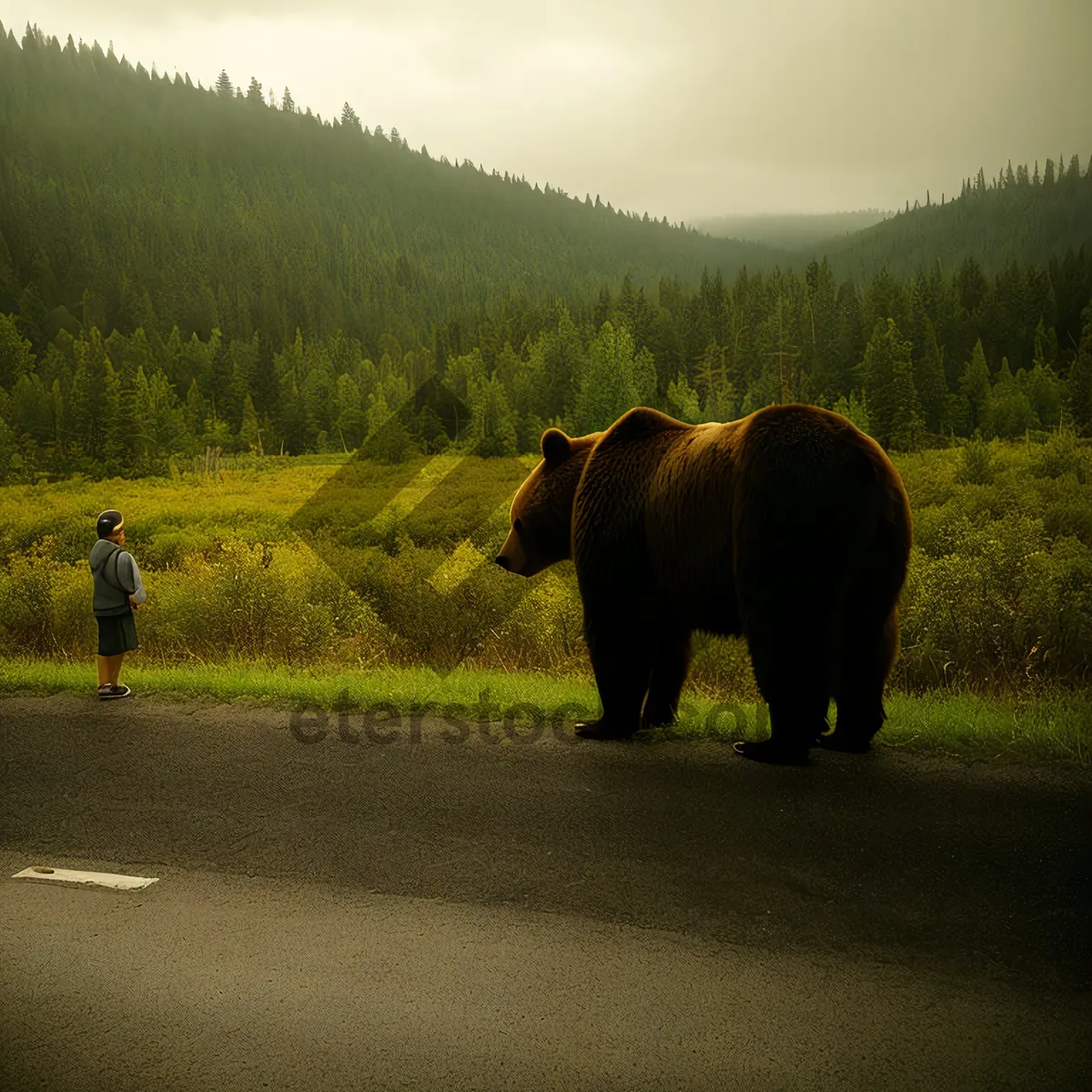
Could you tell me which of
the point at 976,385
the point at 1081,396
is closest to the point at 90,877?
the point at 1081,396

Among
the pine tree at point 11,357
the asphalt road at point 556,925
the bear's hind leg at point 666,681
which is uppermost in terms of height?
the pine tree at point 11,357

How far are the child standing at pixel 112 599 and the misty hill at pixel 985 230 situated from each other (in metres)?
11.2

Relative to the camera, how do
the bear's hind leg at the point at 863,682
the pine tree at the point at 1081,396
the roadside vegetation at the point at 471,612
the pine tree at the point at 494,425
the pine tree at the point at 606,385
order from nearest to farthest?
the bear's hind leg at the point at 863,682, the roadside vegetation at the point at 471,612, the pine tree at the point at 1081,396, the pine tree at the point at 606,385, the pine tree at the point at 494,425

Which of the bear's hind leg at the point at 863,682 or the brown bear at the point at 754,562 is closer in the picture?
the brown bear at the point at 754,562

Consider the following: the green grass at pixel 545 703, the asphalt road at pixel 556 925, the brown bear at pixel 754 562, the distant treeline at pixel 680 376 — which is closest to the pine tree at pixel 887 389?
the distant treeline at pixel 680 376

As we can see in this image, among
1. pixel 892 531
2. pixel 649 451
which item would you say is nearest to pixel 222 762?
pixel 649 451

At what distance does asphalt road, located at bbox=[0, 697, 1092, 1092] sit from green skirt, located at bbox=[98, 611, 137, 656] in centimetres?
189

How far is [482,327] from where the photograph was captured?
110 feet

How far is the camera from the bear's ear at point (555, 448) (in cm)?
584

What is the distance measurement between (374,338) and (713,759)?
60.2 metres

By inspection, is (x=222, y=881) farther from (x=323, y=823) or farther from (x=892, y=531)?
(x=892, y=531)

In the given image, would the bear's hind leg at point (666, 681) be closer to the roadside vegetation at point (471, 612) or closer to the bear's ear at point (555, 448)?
the roadside vegetation at point (471, 612)

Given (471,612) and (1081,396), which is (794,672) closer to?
(471,612)

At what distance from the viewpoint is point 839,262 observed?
25.3 meters
